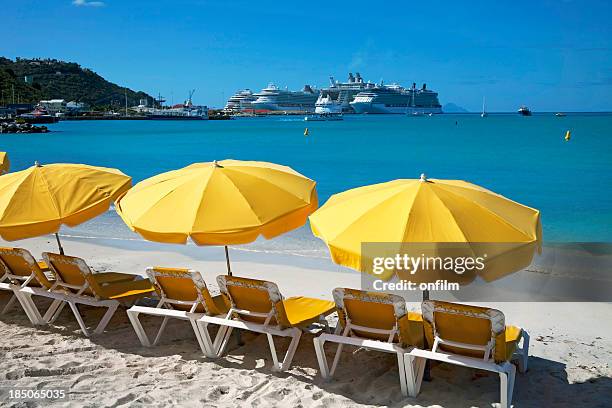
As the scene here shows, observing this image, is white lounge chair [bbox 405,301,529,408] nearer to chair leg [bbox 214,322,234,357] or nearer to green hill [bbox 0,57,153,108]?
chair leg [bbox 214,322,234,357]

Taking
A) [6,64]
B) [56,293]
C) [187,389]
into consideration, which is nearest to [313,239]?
[56,293]

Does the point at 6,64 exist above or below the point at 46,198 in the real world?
above

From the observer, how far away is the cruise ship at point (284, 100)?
141 m

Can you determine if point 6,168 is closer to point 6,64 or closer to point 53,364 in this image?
point 53,364

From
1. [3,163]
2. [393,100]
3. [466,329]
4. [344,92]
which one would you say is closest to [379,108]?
[393,100]

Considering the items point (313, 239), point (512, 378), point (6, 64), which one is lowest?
point (313, 239)

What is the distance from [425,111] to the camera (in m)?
145

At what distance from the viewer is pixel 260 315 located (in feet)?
14.1

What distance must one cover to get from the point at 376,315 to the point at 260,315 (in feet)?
2.88

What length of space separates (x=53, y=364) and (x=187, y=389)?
111 cm

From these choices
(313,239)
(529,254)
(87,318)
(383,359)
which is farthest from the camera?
(313,239)

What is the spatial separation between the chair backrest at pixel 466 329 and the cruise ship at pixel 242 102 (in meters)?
141

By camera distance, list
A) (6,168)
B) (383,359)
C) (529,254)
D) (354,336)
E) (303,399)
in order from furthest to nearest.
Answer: (6,168) < (383,359) < (354,336) < (303,399) < (529,254)

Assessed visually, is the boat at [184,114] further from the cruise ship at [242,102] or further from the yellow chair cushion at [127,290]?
the yellow chair cushion at [127,290]
